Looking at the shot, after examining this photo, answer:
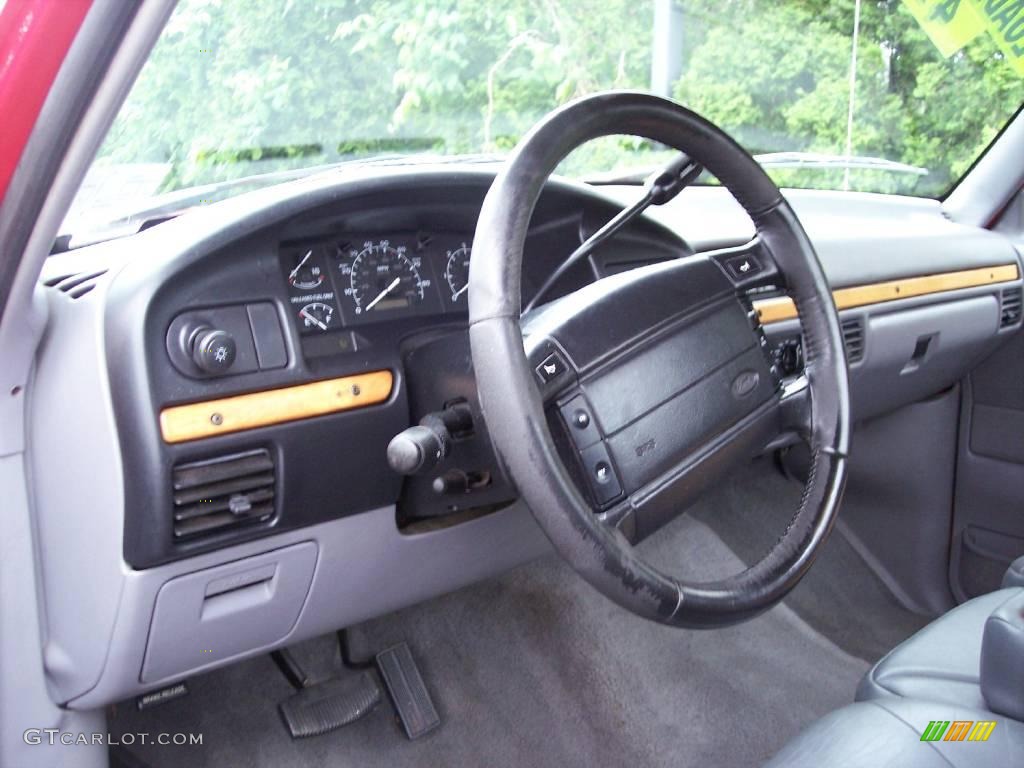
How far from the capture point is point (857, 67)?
258cm

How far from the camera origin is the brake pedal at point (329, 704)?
196cm

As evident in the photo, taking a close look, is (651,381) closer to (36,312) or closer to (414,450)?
(414,450)

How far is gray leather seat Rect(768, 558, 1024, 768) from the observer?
122 centimetres

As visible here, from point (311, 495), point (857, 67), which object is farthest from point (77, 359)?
point (857, 67)

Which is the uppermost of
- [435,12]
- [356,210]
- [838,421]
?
[435,12]

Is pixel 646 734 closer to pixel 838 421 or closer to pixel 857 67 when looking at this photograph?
pixel 838 421

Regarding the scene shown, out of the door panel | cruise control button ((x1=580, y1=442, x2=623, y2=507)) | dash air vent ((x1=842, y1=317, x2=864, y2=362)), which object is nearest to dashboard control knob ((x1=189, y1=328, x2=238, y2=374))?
cruise control button ((x1=580, y1=442, x2=623, y2=507))

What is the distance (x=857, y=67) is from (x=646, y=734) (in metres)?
1.73

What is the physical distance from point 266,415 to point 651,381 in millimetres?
539

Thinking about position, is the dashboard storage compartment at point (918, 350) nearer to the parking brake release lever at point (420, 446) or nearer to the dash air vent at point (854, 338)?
the dash air vent at point (854, 338)

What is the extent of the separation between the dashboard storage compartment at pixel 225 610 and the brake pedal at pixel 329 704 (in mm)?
386

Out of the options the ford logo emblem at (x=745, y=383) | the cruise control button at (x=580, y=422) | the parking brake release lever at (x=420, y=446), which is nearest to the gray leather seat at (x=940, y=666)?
the ford logo emblem at (x=745, y=383)

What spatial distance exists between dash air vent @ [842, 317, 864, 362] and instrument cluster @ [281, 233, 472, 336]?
1.01 m

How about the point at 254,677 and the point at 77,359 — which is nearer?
the point at 77,359
